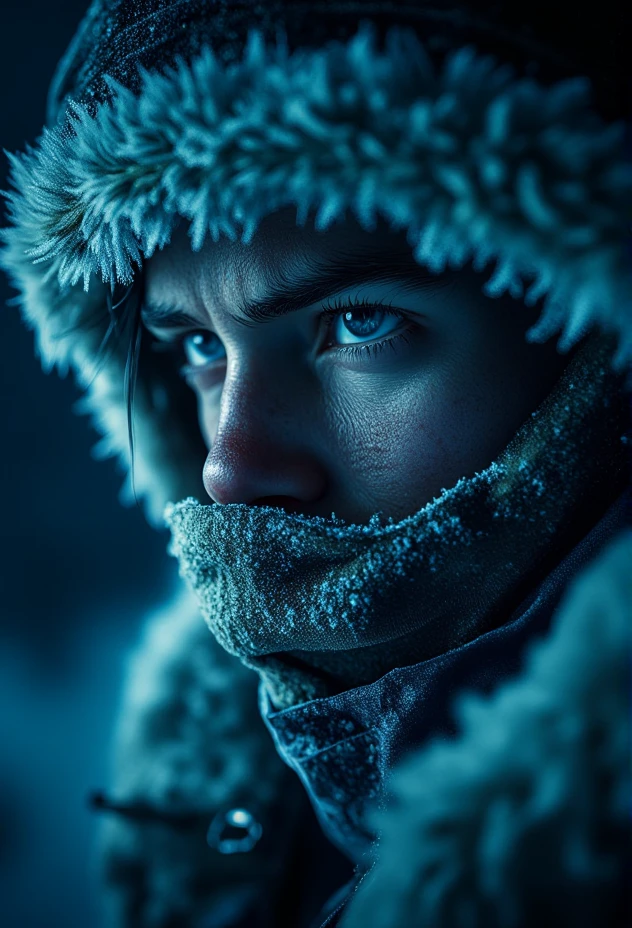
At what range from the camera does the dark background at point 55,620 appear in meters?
1.69

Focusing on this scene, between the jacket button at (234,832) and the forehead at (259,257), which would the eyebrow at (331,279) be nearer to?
the forehead at (259,257)

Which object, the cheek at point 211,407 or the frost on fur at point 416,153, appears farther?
the cheek at point 211,407

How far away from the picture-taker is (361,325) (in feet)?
2.44

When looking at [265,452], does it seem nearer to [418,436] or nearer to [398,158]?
[418,436]

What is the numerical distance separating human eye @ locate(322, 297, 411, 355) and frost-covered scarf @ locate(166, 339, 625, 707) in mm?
181

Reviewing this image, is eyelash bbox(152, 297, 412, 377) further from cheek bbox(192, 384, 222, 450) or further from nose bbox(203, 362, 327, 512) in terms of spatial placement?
cheek bbox(192, 384, 222, 450)

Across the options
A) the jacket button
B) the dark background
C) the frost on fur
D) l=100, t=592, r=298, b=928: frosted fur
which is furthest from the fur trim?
the dark background

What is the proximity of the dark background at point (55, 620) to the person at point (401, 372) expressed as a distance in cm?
89

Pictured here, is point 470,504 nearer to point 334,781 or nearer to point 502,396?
point 502,396

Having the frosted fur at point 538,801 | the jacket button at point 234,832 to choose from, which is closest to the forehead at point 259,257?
the frosted fur at point 538,801

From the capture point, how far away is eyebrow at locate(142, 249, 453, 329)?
67 centimetres

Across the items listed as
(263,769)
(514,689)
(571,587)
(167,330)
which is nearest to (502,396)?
(571,587)

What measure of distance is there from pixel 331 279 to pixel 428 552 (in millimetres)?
303

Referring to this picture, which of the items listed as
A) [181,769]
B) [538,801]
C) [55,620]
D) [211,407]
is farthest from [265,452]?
[55,620]
